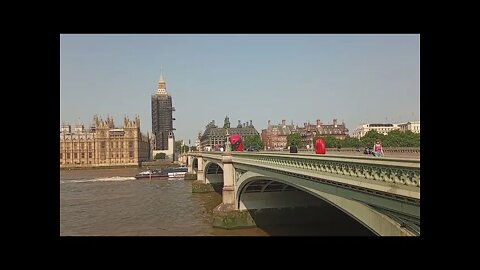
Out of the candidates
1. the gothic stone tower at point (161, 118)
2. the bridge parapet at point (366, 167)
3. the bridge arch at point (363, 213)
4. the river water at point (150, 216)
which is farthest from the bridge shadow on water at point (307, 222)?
the gothic stone tower at point (161, 118)

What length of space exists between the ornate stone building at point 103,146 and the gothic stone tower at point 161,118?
19.5 meters

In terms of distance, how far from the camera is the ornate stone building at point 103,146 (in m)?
82.3

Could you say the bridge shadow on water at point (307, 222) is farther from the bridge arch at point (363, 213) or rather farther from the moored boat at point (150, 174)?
the moored boat at point (150, 174)

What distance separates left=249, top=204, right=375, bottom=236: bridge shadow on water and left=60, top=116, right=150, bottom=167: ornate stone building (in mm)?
69330

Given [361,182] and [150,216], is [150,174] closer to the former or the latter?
[150,216]

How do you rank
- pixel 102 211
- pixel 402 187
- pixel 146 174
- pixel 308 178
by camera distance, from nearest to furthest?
1. pixel 402 187
2. pixel 308 178
3. pixel 102 211
4. pixel 146 174

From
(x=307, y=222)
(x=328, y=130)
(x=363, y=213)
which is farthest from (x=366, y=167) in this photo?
(x=328, y=130)

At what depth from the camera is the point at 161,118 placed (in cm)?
11106

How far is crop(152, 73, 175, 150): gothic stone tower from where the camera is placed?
365ft

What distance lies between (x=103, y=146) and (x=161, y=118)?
2756cm
